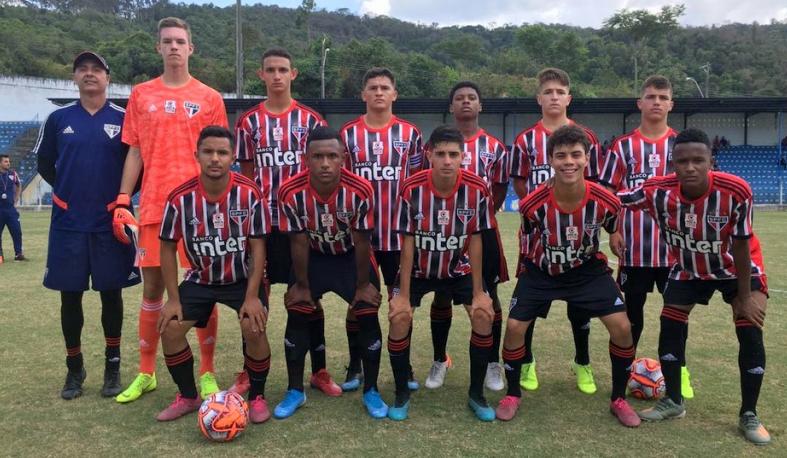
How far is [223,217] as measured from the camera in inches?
140

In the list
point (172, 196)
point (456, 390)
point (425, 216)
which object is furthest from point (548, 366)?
point (172, 196)

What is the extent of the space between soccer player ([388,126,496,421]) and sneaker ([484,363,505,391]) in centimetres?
44

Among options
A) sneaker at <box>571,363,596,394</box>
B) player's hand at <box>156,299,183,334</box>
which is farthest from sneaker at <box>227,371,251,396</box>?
sneaker at <box>571,363,596,394</box>

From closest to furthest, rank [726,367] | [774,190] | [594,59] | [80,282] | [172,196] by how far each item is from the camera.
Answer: [172,196], [80,282], [726,367], [774,190], [594,59]

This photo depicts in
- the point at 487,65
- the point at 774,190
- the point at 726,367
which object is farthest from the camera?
the point at 487,65

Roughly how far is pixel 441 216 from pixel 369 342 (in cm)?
93

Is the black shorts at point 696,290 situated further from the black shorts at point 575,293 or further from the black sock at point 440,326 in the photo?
the black sock at point 440,326

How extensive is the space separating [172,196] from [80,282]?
102 centimetres

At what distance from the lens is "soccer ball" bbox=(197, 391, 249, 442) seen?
10.4 feet

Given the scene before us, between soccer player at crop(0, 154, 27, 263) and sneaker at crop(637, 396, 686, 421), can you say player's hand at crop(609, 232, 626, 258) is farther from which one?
soccer player at crop(0, 154, 27, 263)

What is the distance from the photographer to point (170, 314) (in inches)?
138

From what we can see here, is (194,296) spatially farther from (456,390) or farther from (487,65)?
(487,65)

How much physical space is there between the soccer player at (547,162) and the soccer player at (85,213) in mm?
2833

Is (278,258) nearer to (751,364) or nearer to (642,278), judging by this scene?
(642,278)
